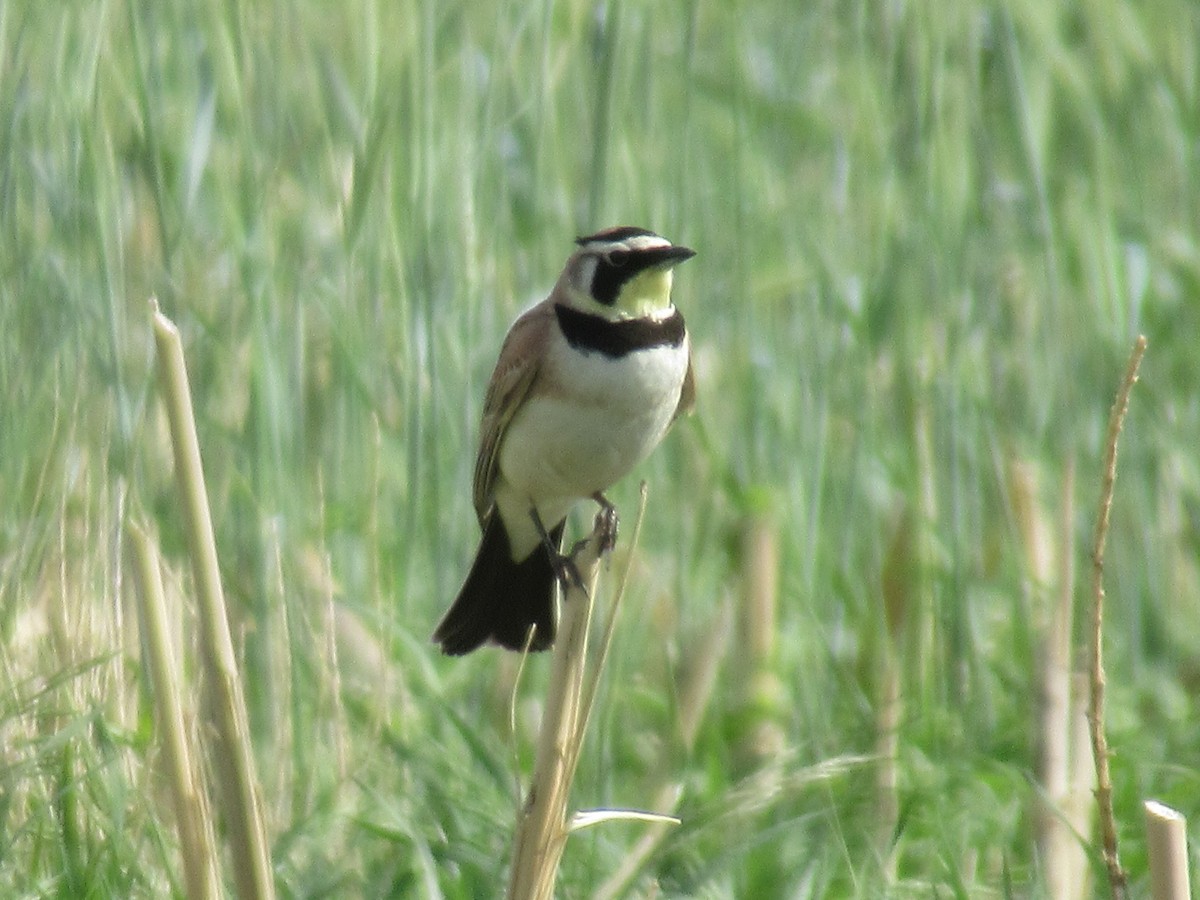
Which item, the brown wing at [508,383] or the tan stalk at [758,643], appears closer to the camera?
the brown wing at [508,383]

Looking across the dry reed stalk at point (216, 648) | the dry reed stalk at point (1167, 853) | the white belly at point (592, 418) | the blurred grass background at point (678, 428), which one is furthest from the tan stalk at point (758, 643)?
the dry reed stalk at point (216, 648)

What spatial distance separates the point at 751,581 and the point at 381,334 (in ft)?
3.36

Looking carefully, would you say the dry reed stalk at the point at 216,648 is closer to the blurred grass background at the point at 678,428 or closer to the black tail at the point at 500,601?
the blurred grass background at the point at 678,428

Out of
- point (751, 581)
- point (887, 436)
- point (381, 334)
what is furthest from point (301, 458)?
point (887, 436)

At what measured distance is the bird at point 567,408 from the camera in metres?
3.23

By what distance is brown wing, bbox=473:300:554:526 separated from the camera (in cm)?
342

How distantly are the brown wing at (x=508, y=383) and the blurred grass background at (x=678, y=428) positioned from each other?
9 cm

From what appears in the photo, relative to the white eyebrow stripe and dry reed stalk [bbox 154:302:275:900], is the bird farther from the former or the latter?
dry reed stalk [bbox 154:302:275:900]

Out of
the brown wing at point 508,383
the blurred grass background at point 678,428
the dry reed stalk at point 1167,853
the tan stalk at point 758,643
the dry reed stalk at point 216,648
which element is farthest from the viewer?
the tan stalk at point 758,643

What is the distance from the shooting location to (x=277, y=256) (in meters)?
3.47

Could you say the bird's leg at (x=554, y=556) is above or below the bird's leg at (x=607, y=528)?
below

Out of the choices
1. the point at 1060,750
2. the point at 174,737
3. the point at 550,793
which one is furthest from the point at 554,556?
the point at 174,737

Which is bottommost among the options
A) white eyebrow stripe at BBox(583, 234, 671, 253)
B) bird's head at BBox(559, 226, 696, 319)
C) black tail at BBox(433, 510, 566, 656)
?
black tail at BBox(433, 510, 566, 656)

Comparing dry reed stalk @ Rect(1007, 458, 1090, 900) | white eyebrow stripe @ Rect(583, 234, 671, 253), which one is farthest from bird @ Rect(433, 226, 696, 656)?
dry reed stalk @ Rect(1007, 458, 1090, 900)
